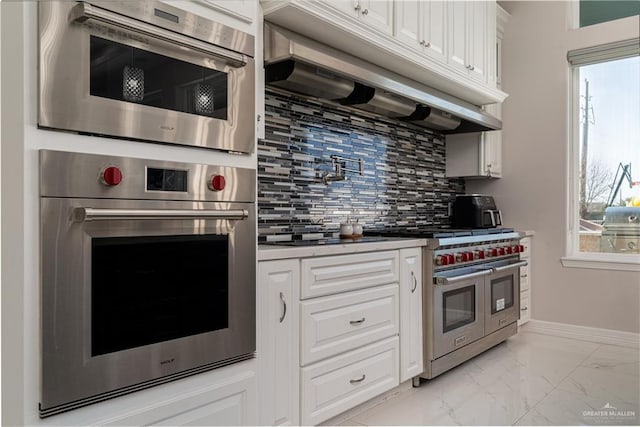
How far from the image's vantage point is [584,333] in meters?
3.85

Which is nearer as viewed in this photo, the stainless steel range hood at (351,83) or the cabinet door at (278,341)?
the cabinet door at (278,341)

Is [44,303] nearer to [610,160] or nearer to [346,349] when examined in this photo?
[346,349]

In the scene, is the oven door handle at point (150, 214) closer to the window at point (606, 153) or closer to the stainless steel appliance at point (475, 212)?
the stainless steel appliance at point (475, 212)

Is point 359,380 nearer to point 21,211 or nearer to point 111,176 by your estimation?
point 111,176

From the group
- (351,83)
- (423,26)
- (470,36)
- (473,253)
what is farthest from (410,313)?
(470,36)

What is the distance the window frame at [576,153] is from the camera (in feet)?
12.4

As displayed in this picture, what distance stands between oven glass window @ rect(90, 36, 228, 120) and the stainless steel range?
5.25 ft

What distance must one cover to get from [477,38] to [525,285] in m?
2.05

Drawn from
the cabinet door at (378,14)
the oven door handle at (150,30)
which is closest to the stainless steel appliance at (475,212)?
the cabinet door at (378,14)

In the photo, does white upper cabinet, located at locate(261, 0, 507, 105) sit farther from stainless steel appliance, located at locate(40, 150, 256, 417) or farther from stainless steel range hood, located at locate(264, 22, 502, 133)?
stainless steel appliance, located at locate(40, 150, 256, 417)

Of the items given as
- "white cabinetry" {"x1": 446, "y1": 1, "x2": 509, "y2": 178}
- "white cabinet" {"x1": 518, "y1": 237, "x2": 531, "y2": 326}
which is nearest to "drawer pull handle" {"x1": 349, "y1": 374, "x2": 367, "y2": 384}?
"white cabinet" {"x1": 518, "y1": 237, "x2": 531, "y2": 326}

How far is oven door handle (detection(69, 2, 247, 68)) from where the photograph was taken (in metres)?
1.24

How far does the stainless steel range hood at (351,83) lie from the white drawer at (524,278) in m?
1.31

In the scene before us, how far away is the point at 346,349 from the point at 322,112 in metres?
1.45
